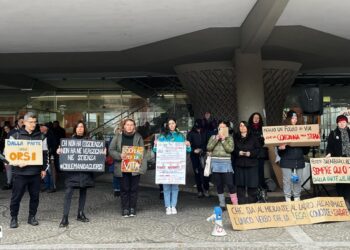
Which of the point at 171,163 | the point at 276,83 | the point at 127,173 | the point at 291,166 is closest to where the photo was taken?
→ the point at 127,173

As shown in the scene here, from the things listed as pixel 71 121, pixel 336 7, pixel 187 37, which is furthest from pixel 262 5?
pixel 71 121

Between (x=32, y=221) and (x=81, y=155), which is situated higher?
(x=81, y=155)

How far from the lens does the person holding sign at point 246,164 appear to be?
696 centimetres

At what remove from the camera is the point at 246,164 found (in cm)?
698

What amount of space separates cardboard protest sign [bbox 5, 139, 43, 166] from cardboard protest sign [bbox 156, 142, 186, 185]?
210cm

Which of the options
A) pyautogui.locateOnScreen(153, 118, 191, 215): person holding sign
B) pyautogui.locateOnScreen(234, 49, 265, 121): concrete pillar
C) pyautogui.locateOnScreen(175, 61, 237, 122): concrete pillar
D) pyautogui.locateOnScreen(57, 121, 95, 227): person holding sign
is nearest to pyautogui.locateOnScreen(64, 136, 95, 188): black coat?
pyautogui.locateOnScreen(57, 121, 95, 227): person holding sign

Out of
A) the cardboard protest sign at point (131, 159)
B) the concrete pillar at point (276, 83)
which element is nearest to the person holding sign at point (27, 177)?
the cardboard protest sign at point (131, 159)

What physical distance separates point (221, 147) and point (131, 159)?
166 cm

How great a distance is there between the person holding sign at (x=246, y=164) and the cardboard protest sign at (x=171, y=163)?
1007 mm

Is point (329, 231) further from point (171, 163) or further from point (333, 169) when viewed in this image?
point (171, 163)

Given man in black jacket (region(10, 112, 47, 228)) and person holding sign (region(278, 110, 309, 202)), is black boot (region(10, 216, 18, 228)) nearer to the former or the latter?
man in black jacket (region(10, 112, 47, 228))

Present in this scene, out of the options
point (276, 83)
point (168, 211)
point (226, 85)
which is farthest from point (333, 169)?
point (276, 83)

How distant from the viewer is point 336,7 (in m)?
8.66

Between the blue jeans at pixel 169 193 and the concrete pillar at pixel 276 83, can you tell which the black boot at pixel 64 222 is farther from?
the concrete pillar at pixel 276 83
